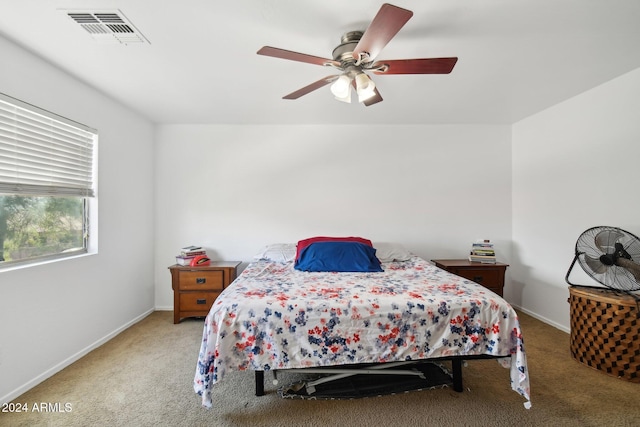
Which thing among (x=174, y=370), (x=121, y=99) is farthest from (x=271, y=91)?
(x=174, y=370)

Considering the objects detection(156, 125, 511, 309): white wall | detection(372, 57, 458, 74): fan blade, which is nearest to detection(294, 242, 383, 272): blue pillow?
detection(156, 125, 511, 309): white wall

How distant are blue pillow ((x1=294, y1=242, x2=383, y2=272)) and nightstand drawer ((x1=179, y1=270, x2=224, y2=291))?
3.12ft

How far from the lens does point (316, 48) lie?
1.75m

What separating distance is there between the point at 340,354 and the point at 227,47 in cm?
210

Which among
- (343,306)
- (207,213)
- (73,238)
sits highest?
(207,213)

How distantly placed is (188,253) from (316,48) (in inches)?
97.5

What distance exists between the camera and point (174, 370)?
2008 millimetres

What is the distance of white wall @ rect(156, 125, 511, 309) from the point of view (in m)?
3.24

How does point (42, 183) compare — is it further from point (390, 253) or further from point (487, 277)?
point (487, 277)

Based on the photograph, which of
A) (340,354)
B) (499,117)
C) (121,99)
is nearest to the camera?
(340,354)

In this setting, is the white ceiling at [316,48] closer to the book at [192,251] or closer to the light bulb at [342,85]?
the light bulb at [342,85]

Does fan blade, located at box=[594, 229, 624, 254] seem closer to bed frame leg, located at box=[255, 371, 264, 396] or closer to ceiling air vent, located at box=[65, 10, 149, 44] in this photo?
bed frame leg, located at box=[255, 371, 264, 396]

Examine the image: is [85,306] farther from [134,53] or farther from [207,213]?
[134,53]

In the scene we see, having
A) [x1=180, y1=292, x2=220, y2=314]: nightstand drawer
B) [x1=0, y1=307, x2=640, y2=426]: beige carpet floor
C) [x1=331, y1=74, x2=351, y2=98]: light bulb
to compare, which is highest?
[x1=331, y1=74, x2=351, y2=98]: light bulb
